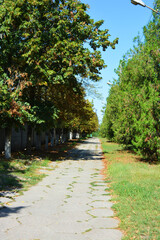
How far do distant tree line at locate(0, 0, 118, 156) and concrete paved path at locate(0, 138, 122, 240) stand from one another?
17.8 feet

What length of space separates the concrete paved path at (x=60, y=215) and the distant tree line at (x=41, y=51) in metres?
5.43

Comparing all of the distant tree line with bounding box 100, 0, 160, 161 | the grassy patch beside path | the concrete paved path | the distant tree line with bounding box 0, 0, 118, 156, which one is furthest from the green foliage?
the grassy patch beside path

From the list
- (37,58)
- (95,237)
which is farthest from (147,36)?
(95,237)

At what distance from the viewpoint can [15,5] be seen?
13180mm

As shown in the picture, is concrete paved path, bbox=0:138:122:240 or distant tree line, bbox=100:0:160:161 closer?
concrete paved path, bbox=0:138:122:240

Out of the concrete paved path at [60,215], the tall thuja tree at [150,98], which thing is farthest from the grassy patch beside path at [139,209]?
the tall thuja tree at [150,98]

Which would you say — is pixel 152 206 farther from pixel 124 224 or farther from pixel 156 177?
pixel 156 177

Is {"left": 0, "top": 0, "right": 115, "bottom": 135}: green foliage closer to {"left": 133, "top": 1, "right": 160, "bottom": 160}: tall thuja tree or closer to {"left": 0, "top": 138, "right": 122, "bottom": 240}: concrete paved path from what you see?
{"left": 133, "top": 1, "right": 160, "bottom": 160}: tall thuja tree

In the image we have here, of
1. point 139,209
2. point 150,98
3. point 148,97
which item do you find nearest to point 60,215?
point 139,209

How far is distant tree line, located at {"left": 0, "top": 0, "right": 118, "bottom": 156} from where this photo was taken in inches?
508

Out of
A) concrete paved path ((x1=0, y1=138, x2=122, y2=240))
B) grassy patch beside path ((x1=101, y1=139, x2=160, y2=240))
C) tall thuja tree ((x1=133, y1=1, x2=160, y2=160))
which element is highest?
tall thuja tree ((x1=133, y1=1, x2=160, y2=160))

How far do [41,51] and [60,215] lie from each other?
1136 cm

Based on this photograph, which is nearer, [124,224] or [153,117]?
[124,224]

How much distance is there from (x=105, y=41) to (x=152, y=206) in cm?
1258
